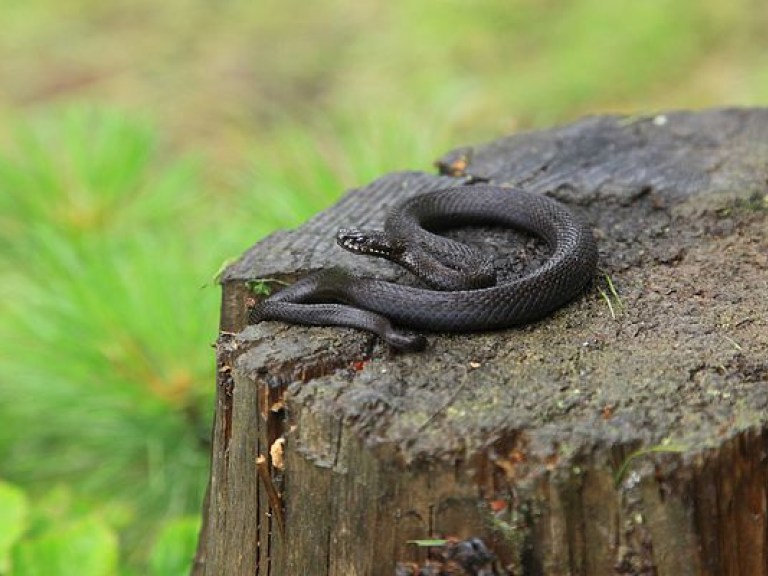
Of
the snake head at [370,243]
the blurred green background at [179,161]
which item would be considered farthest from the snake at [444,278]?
the blurred green background at [179,161]

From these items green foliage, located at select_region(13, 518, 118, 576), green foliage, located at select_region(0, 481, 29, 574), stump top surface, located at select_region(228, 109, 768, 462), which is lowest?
green foliage, located at select_region(13, 518, 118, 576)

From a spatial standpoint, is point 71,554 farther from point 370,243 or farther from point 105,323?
point 370,243

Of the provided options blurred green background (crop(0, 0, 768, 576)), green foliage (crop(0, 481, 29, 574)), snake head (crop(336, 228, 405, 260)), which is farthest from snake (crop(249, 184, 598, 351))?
green foliage (crop(0, 481, 29, 574))

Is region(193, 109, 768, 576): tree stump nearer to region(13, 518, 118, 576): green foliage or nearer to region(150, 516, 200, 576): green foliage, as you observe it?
region(13, 518, 118, 576): green foliage

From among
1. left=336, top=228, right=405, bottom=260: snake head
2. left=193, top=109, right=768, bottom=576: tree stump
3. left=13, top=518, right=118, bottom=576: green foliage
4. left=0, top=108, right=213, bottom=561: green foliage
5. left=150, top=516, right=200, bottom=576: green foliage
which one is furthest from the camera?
left=0, top=108, right=213, bottom=561: green foliage

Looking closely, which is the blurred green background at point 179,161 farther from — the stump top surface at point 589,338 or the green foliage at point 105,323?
the stump top surface at point 589,338

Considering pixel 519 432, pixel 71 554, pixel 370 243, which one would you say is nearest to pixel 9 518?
pixel 71 554
